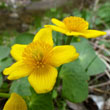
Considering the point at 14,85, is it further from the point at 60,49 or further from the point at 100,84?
the point at 100,84

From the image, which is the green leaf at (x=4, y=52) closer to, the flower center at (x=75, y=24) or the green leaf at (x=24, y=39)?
the green leaf at (x=24, y=39)

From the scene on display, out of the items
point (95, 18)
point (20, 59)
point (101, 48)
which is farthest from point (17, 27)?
point (20, 59)

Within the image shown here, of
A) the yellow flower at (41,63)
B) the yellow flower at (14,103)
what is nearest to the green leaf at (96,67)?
the yellow flower at (41,63)

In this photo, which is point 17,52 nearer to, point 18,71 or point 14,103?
point 18,71

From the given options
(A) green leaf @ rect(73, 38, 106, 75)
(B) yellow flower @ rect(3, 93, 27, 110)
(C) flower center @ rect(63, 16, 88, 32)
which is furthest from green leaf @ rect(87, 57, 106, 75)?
(B) yellow flower @ rect(3, 93, 27, 110)

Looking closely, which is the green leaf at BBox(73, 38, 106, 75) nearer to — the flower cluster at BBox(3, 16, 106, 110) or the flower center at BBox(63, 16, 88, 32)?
the flower center at BBox(63, 16, 88, 32)
